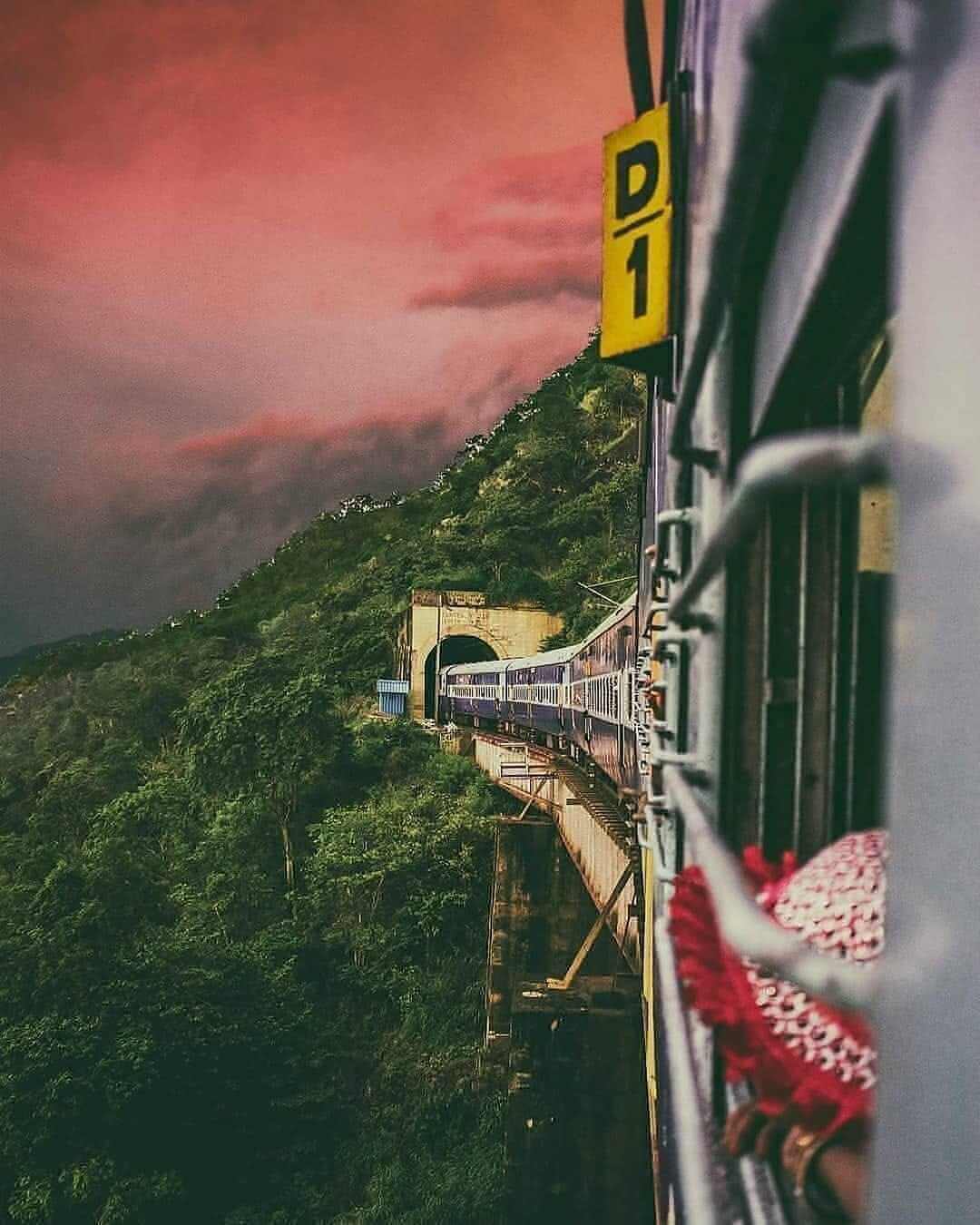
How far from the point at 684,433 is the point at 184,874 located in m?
20.3

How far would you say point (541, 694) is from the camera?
15898 millimetres

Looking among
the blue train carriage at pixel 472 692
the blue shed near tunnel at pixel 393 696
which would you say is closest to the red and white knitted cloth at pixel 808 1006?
the blue train carriage at pixel 472 692

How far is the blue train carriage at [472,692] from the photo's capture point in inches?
864

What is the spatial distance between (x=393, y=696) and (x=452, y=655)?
3.01 metres

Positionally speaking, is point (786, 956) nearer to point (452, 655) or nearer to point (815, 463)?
point (815, 463)

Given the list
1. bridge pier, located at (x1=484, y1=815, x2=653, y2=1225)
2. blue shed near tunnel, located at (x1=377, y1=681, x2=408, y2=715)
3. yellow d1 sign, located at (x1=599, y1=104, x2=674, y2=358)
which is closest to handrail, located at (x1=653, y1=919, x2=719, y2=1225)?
yellow d1 sign, located at (x1=599, y1=104, x2=674, y2=358)

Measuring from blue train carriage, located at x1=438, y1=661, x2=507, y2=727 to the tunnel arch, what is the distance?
1.02m

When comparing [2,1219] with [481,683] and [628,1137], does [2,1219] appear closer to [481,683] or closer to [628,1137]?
[628,1137]

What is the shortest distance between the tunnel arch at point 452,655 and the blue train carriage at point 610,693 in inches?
802

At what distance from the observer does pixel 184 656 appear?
129 feet

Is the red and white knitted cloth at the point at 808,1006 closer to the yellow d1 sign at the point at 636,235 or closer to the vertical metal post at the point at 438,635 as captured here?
the yellow d1 sign at the point at 636,235

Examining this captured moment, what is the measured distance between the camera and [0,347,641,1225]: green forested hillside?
12.8 meters

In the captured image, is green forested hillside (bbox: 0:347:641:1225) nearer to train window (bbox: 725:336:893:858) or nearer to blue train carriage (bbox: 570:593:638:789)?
blue train carriage (bbox: 570:593:638:789)

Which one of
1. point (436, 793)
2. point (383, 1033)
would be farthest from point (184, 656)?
point (383, 1033)
